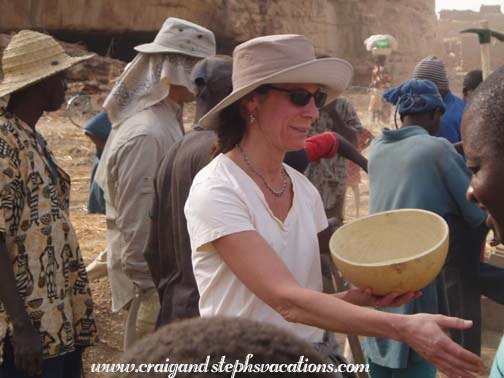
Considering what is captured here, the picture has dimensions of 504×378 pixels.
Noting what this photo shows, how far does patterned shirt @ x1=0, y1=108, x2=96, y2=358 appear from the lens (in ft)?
9.09

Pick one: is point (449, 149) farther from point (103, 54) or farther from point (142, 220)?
point (103, 54)

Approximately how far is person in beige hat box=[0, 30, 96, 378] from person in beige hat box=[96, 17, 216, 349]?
47 cm

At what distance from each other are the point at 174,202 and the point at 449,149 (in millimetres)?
1356

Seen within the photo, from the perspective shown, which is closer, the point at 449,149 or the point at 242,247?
the point at 242,247

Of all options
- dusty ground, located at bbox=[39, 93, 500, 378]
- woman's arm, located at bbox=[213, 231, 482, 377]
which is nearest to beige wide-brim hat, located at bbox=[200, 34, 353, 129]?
woman's arm, located at bbox=[213, 231, 482, 377]

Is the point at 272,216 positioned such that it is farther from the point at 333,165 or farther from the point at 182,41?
the point at 333,165

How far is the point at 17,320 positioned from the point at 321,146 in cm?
165

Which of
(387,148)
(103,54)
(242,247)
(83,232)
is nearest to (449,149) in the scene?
(387,148)

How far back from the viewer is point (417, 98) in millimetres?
3789

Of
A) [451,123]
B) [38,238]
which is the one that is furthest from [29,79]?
[451,123]

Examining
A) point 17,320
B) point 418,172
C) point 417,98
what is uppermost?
point 417,98

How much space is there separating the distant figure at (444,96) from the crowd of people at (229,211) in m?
1.36

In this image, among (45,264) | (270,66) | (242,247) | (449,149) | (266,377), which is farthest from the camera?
(449,149)

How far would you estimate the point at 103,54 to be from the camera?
20.0m
